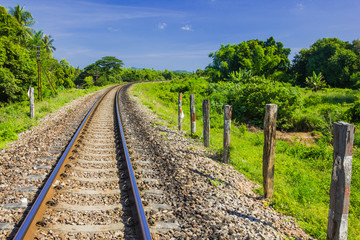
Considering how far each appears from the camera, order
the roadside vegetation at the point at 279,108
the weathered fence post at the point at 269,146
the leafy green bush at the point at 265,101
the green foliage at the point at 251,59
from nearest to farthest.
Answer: the weathered fence post at the point at 269,146
the roadside vegetation at the point at 279,108
the leafy green bush at the point at 265,101
the green foliage at the point at 251,59

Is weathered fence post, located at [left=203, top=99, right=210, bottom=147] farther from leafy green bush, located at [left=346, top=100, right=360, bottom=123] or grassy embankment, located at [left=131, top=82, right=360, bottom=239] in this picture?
leafy green bush, located at [left=346, top=100, right=360, bottom=123]

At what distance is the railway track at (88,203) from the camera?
9.91 feet

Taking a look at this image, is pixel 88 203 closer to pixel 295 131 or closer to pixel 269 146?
pixel 269 146

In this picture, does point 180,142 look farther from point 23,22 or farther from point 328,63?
point 23,22

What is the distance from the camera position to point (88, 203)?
12.3 ft

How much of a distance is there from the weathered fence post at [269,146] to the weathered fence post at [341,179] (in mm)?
1371

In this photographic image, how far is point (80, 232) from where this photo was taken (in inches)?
120

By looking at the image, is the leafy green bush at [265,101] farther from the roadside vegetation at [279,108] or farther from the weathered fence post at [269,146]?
the weathered fence post at [269,146]

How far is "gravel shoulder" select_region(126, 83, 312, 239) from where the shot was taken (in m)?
3.26

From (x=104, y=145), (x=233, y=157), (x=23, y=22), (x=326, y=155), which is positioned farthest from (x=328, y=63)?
(x=23, y=22)

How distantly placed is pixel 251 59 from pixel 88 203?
120ft

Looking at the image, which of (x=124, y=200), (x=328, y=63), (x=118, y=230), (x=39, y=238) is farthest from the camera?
(x=328, y=63)

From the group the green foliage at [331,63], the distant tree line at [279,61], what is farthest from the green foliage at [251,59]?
the green foliage at [331,63]

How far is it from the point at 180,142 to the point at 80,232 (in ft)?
15.5
